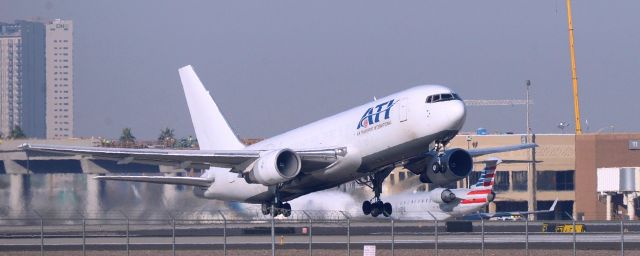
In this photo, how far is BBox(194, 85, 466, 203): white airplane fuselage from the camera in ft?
161

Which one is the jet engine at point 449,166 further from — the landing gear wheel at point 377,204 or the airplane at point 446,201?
the airplane at point 446,201

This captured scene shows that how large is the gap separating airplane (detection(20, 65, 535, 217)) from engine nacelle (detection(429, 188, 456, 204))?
40.5ft

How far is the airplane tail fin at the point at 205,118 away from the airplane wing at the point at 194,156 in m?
5.34

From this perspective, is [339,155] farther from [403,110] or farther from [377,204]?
[377,204]

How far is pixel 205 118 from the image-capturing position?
66.2 m

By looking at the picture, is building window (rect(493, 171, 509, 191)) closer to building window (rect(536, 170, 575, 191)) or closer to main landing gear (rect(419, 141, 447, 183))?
building window (rect(536, 170, 575, 191))

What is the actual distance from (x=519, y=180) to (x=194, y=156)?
5490 cm

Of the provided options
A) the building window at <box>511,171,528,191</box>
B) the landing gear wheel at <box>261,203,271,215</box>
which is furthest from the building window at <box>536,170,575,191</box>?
the landing gear wheel at <box>261,203,271,215</box>

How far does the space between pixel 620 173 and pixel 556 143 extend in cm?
1715

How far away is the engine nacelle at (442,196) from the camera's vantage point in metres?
73.6

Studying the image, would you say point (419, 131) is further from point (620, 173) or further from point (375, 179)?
point (620, 173)

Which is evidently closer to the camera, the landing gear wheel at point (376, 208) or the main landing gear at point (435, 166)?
the main landing gear at point (435, 166)

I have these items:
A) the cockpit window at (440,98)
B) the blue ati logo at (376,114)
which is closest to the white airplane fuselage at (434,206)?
the blue ati logo at (376,114)

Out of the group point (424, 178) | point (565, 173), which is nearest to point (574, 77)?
point (565, 173)
